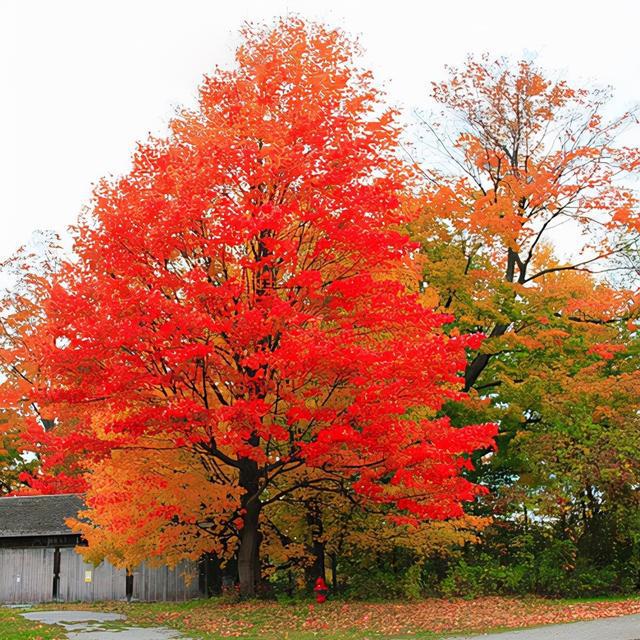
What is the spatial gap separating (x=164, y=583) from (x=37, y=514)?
585cm

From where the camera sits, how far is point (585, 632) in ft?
45.5

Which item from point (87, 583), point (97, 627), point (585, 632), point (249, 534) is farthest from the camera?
point (87, 583)

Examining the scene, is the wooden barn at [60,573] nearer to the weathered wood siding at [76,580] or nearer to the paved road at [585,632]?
the weathered wood siding at [76,580]

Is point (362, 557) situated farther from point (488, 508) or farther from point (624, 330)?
point (624, 330)

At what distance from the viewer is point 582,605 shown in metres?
19.0

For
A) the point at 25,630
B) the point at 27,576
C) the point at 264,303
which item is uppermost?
the point at 264,303

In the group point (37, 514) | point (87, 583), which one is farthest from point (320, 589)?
point (37, 514)

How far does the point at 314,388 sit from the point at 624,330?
1277cm

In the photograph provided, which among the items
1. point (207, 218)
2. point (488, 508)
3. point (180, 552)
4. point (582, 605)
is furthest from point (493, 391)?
point (207, 218)

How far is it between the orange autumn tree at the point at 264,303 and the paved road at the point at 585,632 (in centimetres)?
385

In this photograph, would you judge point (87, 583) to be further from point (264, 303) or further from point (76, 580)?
point (264, 303)

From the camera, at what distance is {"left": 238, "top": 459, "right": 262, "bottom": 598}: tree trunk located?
66.7ft

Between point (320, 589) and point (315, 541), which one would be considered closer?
point (320, 589)

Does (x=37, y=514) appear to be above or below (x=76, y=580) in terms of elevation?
above
